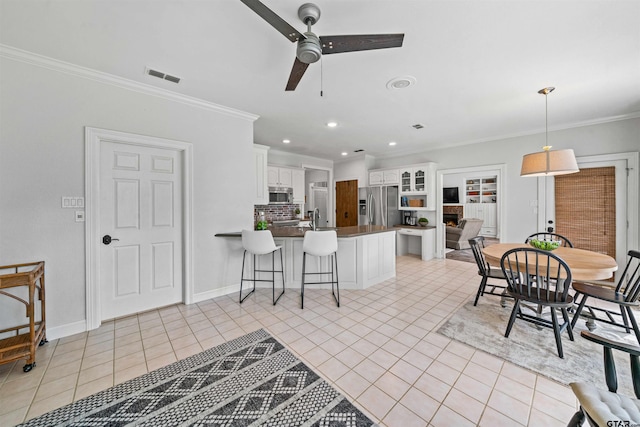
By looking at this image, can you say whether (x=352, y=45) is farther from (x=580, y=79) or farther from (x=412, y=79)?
(x=580, y=79)

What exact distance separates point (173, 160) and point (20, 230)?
152 centimetres

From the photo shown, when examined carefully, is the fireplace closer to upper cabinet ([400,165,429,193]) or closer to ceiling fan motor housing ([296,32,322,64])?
upper cabinet ([400,165,429,193])

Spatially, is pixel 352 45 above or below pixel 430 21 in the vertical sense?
below

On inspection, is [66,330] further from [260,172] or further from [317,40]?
[317,40]

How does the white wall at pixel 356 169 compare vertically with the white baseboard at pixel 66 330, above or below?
above

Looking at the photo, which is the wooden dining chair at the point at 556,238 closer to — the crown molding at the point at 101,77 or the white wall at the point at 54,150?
the crown molding at the point at 101,77

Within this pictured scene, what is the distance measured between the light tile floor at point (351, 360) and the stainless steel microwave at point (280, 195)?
293 centimetres

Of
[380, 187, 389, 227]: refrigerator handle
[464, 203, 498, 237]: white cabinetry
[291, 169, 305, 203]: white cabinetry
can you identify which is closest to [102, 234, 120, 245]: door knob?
[291, 169, 305, 203]: white cabinetry

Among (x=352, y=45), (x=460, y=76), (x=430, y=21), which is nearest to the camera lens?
(x=352, y=45)

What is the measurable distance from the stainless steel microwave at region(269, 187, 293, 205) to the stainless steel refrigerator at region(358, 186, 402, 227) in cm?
205

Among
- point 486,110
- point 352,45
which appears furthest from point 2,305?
point 486,110

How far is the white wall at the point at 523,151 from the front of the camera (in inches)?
151

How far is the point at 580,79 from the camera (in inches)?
107

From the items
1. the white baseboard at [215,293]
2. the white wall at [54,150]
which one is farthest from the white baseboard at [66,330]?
the white baseboard at [215,293]
